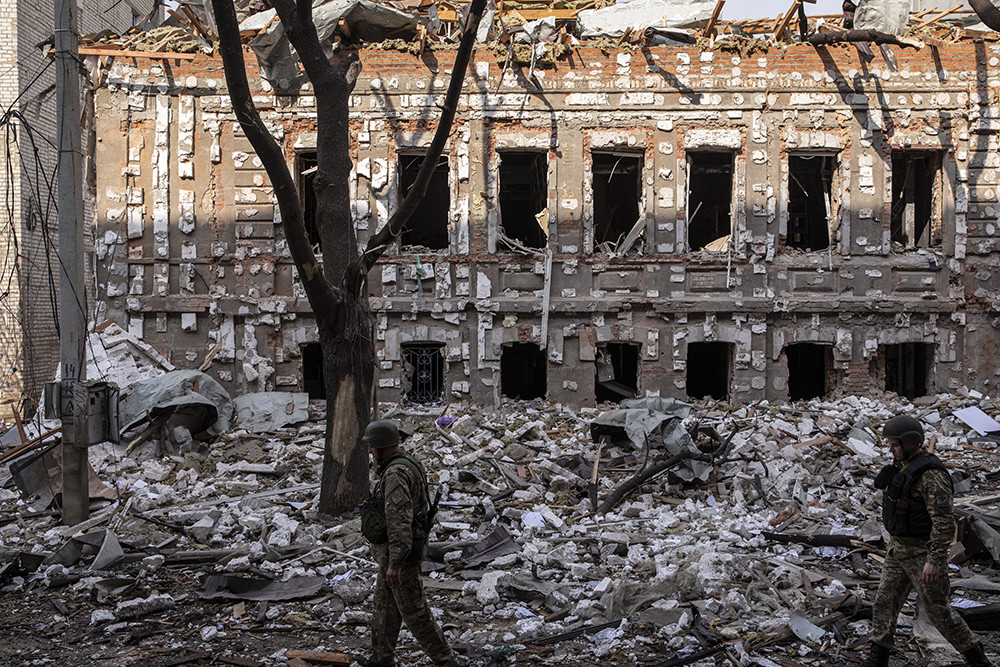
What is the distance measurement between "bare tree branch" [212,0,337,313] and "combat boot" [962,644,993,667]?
6.08 m

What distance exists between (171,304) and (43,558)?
7.48 metres

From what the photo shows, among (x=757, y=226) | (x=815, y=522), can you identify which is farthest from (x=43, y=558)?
(x=757, y=226)

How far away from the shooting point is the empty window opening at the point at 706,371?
16.6m

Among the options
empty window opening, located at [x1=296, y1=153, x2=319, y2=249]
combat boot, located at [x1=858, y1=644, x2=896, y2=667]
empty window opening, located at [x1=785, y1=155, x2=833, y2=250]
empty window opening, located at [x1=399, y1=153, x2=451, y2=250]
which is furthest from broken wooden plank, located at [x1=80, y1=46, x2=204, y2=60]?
combat boot, located at [x1=858, y1=644, x2=896, y2=667]

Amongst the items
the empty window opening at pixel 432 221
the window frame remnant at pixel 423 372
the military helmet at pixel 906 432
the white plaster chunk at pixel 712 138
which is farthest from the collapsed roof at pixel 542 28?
the military helmet at pixel 906 432

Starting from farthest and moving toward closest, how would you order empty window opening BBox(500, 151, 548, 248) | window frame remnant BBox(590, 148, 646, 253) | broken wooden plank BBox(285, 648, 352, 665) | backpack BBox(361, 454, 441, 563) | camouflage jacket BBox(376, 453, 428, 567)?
window frame remnant BBox(590, 148, 646, 253)
empty window opening BBox(500, 151, 548, 248)
broken wooden plank BBox(285, 648, 352, 665)
backpack BBox(361, 454, 441, 563)
camouflage jacket BBox(376, 453, 428, 567)

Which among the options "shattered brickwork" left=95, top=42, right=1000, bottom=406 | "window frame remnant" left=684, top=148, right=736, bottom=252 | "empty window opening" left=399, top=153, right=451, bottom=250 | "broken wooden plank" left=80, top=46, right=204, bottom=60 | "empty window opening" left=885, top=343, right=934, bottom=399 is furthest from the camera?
"empty window opening" left=399, top=153, right=451, bottom=250

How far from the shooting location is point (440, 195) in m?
19.3

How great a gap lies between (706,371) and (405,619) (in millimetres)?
13626

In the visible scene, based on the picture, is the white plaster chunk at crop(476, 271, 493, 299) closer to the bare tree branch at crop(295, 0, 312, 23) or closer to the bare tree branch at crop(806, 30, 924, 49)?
the bare tree branch at crop(295, 0, 312, 23)

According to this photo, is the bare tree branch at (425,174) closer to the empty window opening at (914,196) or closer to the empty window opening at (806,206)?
the empty window opening at (914,196)

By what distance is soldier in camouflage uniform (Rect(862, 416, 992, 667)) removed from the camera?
4.79 meters

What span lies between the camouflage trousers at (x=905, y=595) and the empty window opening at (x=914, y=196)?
1120 centimetres

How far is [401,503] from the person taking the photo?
4809 mm
